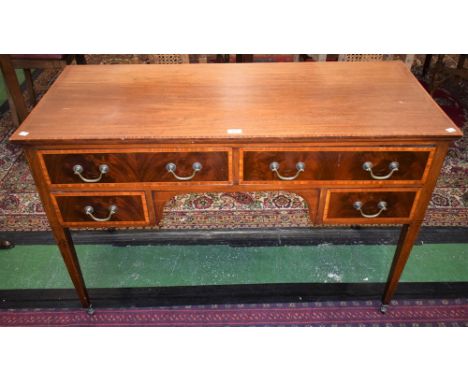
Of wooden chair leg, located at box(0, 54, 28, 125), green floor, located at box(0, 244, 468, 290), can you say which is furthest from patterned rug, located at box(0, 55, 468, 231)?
wooden chair leg, located at box(0, 54, 28, 125)

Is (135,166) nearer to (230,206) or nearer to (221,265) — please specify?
(221,265)

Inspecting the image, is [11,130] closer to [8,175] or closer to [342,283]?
[8,175]

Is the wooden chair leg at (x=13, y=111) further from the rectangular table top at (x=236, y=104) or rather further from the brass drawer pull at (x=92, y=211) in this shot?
the brass drawer pull at (x=92, y=211)

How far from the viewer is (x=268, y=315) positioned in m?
2.41

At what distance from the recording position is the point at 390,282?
232 cm

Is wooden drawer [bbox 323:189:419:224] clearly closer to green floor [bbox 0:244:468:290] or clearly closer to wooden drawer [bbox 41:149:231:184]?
wooden drawer [bbox 41:149:231:184]

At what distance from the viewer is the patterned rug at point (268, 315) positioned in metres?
2.38

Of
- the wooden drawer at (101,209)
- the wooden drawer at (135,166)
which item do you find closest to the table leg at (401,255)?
the wooden drawer at (135,166)

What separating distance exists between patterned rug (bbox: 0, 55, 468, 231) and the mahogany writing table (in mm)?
940

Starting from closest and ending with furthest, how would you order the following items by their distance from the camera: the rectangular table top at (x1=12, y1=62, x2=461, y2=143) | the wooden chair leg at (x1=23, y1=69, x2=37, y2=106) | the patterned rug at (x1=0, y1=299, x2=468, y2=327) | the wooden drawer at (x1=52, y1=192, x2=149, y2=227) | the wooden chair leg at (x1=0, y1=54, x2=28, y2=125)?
1. the rectangular table top at (x1=12, y1=62, x2=461, y2=143)
2. the wooden drawer at (x1=52, y1=192, x2=149, y2=227)
3. the patterned rug at (x1=0, y1=299, x2=468, y2=327)
4. the wooden chair leg at (x1=0, y1=54, x2=28, y2=125)
5. the wooden chair leg at (x1=23, y1=69, x2=37, y2=106)

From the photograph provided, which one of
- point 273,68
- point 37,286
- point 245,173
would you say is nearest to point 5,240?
point 37,286

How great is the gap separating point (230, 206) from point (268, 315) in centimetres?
96

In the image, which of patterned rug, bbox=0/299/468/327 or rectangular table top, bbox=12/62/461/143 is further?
patterned rug, bbox=0/299/468/327

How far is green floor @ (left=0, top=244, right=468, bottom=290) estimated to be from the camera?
261 centimetres
